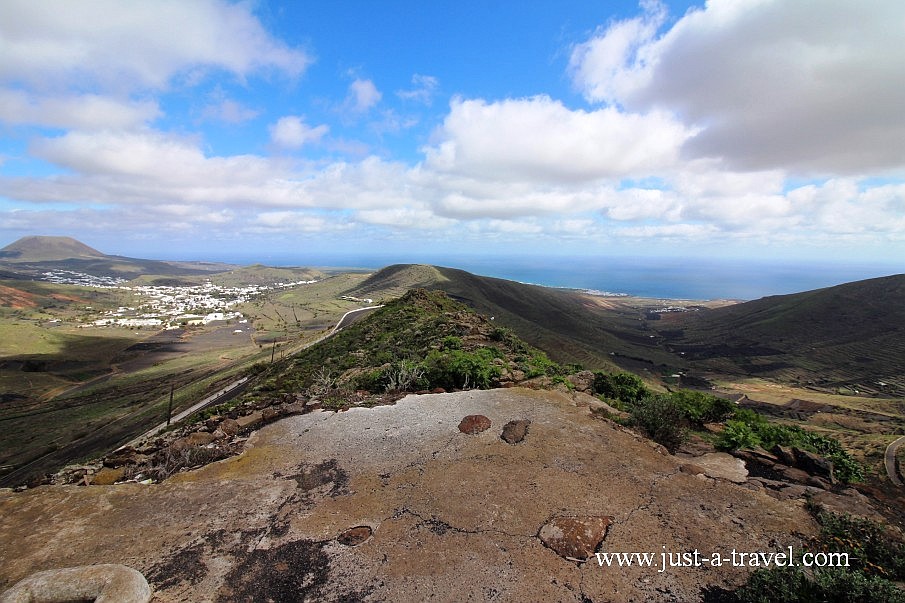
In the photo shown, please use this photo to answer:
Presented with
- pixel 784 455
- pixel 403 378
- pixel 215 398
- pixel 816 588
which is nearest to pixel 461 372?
pixel 403 378

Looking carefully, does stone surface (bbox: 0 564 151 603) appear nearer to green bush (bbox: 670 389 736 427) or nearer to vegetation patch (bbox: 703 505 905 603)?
vegetation patch (bbox: 703 505 905 603)

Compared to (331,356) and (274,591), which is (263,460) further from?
(331,356)

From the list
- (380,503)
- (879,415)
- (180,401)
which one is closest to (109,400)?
(180,401)

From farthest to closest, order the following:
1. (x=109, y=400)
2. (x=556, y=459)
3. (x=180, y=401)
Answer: (x=109, y=400) < (x=180, y=401) < (x=556, y=459)

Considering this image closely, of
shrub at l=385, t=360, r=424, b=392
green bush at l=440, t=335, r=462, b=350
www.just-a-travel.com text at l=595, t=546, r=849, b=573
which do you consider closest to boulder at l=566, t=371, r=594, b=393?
shrub at l=385, t=360, r=424, b=392

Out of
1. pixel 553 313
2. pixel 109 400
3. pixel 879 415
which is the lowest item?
pixel 109 400

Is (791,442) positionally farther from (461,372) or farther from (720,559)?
(461,372)

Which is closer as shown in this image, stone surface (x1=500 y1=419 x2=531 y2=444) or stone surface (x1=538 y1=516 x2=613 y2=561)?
stone surface (x1=538 y1=516 x2=613 y2=561)
